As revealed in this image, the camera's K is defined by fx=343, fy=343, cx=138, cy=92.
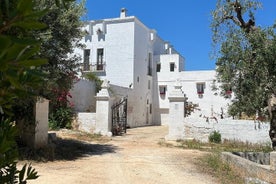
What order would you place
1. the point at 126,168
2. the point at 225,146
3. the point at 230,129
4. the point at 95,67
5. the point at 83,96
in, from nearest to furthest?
the point at 126,168 → the point at 225,146 → the point at 230,129 → the point at 83,96 → the point at 95,67

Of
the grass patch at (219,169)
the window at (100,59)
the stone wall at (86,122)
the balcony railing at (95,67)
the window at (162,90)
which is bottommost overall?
the grass patch at (219,169)

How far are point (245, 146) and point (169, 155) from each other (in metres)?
5.02

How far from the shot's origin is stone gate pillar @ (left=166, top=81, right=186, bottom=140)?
17594 millimetres

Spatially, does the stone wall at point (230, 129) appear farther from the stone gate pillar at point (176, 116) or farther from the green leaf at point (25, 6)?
the green leaf at point (25, 6)

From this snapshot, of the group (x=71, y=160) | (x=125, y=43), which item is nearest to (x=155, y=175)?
(x=71, y=160)

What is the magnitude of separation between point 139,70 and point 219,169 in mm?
22340

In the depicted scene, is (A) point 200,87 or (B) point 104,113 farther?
(A) point 200,87

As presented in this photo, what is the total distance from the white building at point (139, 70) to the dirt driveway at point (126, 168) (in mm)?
14812

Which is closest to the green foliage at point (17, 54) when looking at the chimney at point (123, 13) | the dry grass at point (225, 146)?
the dry grass at point (225, 146)

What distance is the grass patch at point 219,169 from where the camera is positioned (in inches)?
350

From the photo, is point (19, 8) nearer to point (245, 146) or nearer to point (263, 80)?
point (263, 80)

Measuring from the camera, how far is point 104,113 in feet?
62.7

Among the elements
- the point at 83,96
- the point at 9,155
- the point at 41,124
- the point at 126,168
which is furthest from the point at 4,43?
the point at 83,96

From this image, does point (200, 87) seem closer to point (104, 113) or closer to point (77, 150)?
point (104, 113)
